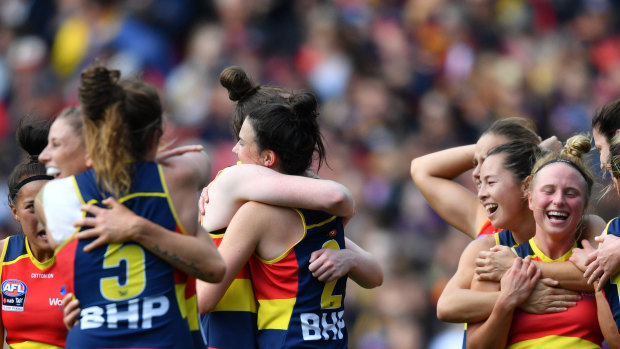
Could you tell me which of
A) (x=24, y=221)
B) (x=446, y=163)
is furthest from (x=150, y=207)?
(x=446, y=163)

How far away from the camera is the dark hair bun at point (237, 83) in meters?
4.16

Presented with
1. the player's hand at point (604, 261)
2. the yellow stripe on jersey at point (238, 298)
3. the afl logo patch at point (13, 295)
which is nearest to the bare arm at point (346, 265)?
the yellow stripe on jersey at point (238, 298)

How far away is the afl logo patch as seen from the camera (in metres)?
4.18

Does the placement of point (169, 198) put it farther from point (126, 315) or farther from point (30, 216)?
point (30, 216)

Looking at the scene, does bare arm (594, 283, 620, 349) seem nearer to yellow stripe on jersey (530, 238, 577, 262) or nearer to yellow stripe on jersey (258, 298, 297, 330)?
yellow stripe on jersey (530, 238, 577, 262)

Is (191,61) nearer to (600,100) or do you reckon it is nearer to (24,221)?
(600,100)

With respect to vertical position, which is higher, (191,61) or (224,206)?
(191,61)

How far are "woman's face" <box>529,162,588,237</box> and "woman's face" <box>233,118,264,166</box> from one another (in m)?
1.14

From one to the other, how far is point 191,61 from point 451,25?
9.89 feet

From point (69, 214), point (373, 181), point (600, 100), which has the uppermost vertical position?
point (600, 100)

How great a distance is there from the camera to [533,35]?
11.4m

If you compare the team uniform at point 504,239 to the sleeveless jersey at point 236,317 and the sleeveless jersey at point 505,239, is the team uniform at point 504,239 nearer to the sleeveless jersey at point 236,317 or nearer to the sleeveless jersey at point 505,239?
the sleeveless jersey at point 505,239

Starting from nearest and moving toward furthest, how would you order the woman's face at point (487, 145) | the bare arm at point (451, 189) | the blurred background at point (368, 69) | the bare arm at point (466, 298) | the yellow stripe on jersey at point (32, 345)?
the bare arm at point (466, 298) < the yellow stripe on jersey at point (32, 345) < the woman's face at point (487, 145) < the bare arm at point (451, 189) < the blurred background at point (368, 69)

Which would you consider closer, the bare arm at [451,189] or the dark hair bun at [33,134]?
the dark hair bun at [33,134]
